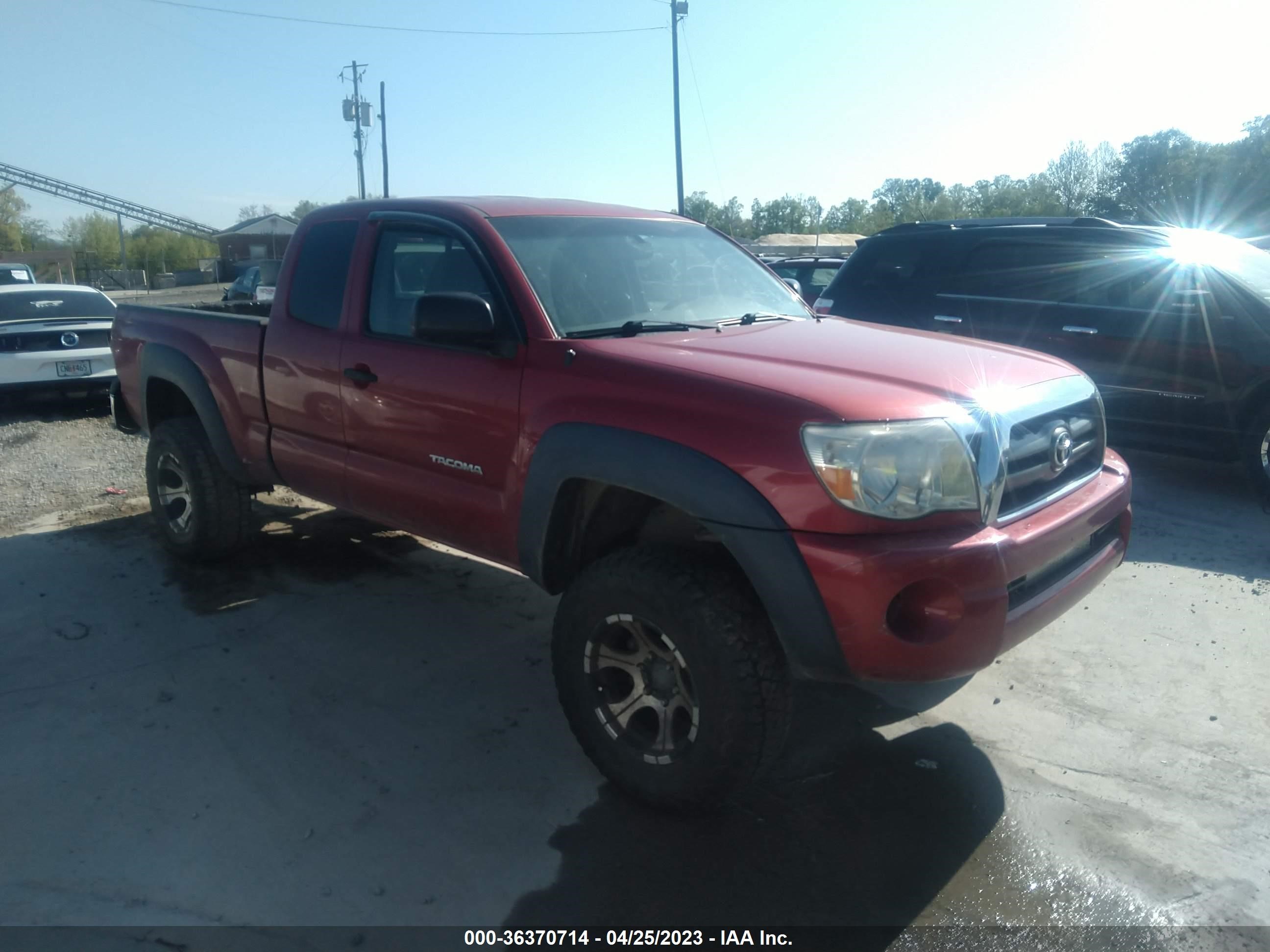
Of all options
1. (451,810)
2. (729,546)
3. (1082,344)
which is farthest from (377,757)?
(1082,344)

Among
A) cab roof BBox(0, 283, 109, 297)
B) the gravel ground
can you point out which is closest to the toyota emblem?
the gravel ground

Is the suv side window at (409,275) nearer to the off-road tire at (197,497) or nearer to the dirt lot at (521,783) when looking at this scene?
the dirt lot at (521,783)

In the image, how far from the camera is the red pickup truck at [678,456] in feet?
8.97

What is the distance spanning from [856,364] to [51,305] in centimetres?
985

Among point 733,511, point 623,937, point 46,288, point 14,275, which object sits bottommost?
point 623,937

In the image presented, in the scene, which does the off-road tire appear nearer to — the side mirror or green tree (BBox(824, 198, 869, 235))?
the side mirror

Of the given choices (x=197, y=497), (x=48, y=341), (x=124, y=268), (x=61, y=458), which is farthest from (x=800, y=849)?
(x=124, y=268)

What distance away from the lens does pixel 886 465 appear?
2734 mm

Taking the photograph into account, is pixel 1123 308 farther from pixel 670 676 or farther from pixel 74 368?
pixel 74 368

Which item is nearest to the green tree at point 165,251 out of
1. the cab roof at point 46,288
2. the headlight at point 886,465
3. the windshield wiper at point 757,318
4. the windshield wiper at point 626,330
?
the cab roof at point 46,288

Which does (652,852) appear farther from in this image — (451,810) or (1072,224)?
(1072,224)

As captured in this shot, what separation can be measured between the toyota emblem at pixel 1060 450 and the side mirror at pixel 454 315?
196 centimetres

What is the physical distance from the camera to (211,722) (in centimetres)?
377

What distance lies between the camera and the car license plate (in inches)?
384
